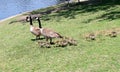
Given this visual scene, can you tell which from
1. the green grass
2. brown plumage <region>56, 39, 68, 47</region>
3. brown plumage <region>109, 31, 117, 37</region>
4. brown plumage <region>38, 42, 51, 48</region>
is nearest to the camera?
the green grass

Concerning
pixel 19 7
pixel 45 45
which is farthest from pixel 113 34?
pixel 19 7

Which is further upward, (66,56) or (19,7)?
(66,56)

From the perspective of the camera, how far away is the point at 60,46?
14.2m

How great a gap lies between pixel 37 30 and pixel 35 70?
5.02 m

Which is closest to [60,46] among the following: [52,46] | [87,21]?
[52,46]

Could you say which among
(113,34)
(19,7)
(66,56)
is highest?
(113,34)

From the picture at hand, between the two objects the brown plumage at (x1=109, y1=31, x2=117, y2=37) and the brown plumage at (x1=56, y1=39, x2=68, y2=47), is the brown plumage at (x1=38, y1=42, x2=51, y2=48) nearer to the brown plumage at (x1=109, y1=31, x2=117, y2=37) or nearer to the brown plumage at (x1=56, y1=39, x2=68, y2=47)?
the brown plumage at (x1=56, y1=39, x2=68, y2=47)

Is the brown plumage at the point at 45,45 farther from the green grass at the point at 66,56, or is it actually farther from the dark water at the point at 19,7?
the dark water at the point at 19,7

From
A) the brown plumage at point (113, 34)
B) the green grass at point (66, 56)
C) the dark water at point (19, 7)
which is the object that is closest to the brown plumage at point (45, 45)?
Answer: the green grass at point (66, 56)

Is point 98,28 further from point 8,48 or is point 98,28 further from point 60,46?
point 8,48

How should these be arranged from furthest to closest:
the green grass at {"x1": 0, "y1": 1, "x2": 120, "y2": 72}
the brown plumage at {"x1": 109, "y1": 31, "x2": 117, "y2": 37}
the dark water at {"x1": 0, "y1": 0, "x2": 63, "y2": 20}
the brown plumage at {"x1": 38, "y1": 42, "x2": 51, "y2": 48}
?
the dark water at {"x1": 0, "y1": 0, "x2": 63, "y2": 20} → the brown plumage at {"x1": 109, "y1": 31, "x2": 117, "y2": 37} → the brown plumage at {"x1": 38, "y1": 42, "x2": 51, "y2": 48} → the green grass at {"x1": 0, "y1": 1, "x2": 120, "y2": 72}

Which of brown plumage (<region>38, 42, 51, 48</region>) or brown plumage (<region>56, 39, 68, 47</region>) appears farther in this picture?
brown plumage (<region>38, 42, 51, 48</region>)

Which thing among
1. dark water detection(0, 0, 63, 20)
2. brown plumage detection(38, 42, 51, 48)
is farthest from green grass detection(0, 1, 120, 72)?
dark water detection(0, 0, 63, 20)

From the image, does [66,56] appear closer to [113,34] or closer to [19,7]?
[113,34]
